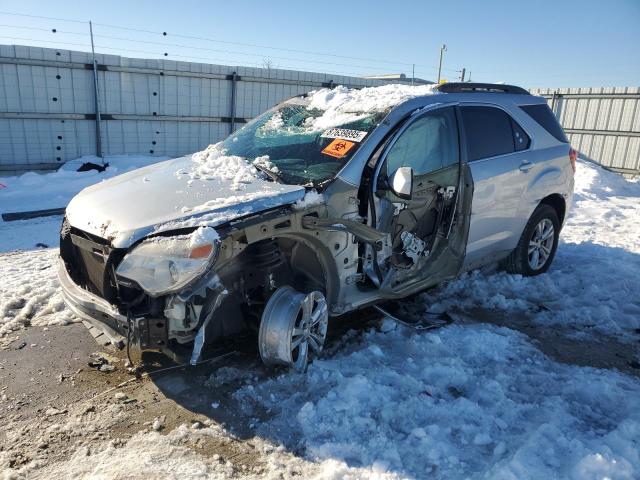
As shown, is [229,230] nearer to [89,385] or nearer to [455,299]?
[89,385]

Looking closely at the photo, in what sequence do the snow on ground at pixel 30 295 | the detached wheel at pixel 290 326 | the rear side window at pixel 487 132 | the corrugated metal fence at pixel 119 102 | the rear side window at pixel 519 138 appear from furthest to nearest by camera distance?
the corrugated metal fence at pixel 119 102 < the rear side window at pixel 519 138 < the rear side window at pixel 487 132 < the snow on ground at pixel 30 295 < the detached wheel at pixel 290 326

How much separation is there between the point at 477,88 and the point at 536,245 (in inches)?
73.2

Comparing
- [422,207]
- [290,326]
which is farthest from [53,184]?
[290,326]

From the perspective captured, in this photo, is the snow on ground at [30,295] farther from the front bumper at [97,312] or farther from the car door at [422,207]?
the car door at [422,207]

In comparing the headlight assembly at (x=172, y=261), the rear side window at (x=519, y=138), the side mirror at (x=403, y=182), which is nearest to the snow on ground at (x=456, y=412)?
the headlight assembly at (x=172, y=261)

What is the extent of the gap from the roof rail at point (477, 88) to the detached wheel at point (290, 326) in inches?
91.6

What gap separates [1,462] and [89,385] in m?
0.76

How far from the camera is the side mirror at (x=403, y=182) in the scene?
341 cm

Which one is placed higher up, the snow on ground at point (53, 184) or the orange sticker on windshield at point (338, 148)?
the orange sticker on windshield at point (338, 148)

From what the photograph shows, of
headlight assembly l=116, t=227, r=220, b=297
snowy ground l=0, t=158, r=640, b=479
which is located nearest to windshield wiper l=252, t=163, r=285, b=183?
headlight assembly l=116, t=227, r=220, b=297

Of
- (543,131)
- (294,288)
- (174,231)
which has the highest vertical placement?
(543,131)

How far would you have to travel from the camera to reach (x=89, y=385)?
335 cm

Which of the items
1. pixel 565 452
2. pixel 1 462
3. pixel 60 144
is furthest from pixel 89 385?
pixel 60 144

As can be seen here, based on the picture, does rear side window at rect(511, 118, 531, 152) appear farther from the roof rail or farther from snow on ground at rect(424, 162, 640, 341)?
snow on ground at rect(424, 162, 640, 341)
